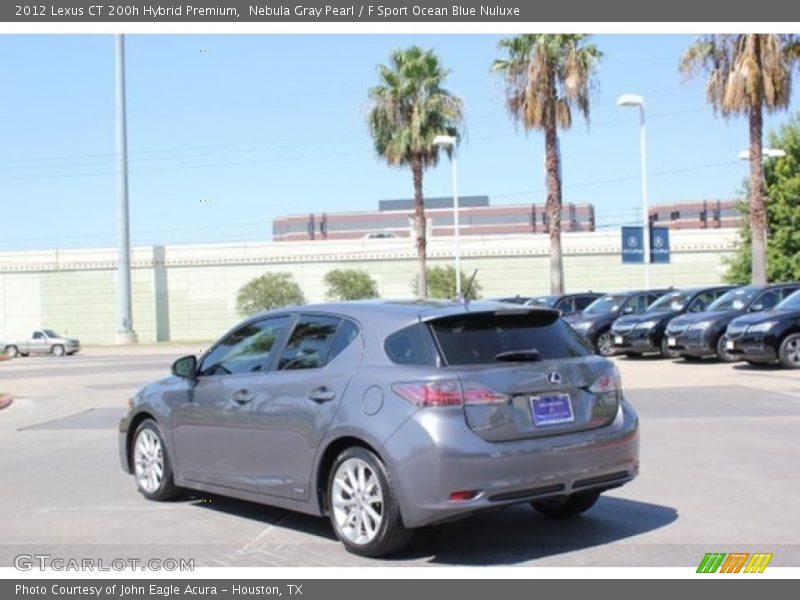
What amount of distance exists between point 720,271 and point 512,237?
11.5 m

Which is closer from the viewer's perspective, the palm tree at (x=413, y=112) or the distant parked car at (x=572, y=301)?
the distant parked car at (x=572, y=301)

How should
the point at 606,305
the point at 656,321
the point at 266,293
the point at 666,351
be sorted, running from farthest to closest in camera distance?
the point at 266,293
the point at 606,305
the point at 656,321
the point at 666,351

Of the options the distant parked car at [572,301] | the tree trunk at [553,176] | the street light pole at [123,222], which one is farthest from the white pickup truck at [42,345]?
the distant parked car at [572,301]

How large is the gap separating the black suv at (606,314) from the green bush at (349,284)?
3084cm

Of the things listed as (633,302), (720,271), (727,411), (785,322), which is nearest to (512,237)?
(720,271)

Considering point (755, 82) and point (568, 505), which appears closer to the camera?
point (568, 505)

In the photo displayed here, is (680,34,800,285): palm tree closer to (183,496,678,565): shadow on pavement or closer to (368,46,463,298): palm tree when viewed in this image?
(368,46,463,298): palm tree

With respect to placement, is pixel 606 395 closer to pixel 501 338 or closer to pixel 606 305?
pixel 501 338

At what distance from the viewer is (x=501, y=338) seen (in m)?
6.56

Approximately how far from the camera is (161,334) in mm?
59750

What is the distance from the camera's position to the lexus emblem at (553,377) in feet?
21.1

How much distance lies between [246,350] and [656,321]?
17.8 metres

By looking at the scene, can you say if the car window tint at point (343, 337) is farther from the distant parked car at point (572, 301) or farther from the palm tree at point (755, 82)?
the palm tree at point (755, 82)

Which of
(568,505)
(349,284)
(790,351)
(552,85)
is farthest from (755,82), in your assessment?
(349,284)
